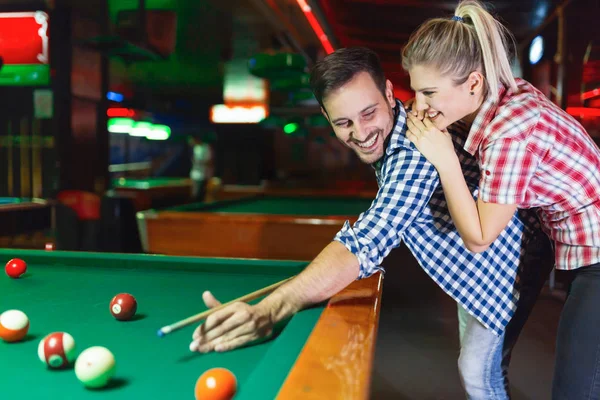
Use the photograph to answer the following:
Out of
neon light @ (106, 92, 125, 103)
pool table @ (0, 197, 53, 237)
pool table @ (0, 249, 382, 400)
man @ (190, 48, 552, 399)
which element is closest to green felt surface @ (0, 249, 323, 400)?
pool table @ (0, 249, 382, 400)

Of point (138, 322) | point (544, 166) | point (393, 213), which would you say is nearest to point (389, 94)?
point (393, 213)

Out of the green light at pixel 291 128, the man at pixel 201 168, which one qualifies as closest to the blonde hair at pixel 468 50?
the man at pixel 201 168

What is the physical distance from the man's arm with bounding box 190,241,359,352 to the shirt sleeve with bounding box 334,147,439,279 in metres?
0.03

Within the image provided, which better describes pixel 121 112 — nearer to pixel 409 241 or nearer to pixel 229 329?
pixel 409 241

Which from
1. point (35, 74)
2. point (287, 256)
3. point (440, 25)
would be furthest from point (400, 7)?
point (440, 25)

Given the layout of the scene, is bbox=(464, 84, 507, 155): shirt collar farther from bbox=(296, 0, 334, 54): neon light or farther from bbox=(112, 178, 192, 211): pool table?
bbox=(112, 178, 192, 211): pool table

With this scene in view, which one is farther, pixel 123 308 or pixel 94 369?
pixel 123 308

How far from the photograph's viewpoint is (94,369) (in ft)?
3.04

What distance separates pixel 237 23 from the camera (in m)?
6.28

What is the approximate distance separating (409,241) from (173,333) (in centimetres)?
79

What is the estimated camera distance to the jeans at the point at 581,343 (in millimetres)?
1310

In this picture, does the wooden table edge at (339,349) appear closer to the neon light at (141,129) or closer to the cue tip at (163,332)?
the cue tip at (163,332)

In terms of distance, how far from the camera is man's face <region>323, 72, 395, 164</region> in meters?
1.54

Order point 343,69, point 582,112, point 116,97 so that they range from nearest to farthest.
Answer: point 343,69 < point 582,112 < point 116,97
